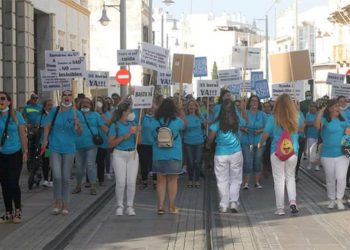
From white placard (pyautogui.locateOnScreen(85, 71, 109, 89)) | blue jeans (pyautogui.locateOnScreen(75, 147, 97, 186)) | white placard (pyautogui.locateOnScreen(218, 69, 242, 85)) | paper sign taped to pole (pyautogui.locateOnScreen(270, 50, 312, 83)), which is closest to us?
blue jeans (pyautogui.locateOnScreen(75, 147, 97, 186))

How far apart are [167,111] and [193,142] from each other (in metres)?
4.09

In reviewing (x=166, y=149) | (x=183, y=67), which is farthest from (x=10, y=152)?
(x=183, y=67)

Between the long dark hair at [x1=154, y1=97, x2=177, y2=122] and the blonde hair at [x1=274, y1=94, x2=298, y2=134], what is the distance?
1530 millimetres

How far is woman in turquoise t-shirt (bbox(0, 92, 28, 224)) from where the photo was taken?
10.5 meters

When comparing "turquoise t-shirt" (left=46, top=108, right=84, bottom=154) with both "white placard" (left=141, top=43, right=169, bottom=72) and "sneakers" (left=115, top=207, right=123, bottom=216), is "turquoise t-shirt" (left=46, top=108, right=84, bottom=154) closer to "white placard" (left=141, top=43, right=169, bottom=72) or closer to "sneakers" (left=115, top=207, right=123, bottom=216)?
"sneakers" (left=115, top=207, right=123, bottom=216)

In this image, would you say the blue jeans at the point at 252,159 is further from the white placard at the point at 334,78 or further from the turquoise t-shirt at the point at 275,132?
the white placard at the point at 334,78

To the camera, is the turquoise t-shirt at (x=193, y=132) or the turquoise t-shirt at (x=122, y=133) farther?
the turquoise t-shirt at (x=193, y=132)

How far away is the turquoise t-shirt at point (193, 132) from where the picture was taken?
51.2ft

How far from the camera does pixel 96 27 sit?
6725 cm

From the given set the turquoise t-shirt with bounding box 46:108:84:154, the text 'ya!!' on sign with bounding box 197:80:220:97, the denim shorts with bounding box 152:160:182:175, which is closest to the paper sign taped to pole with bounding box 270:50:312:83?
the text 'ya!!' on sign with bounding box 197:80:220:97

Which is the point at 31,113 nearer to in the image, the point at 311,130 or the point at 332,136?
the point at 311,130

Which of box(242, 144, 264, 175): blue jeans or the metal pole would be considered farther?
the metal pole

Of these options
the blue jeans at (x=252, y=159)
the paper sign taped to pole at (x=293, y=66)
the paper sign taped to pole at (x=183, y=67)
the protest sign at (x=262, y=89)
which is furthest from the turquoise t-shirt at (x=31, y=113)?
the protest sign at (x=262, y=89)

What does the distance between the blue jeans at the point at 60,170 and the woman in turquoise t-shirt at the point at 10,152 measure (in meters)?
0.69
